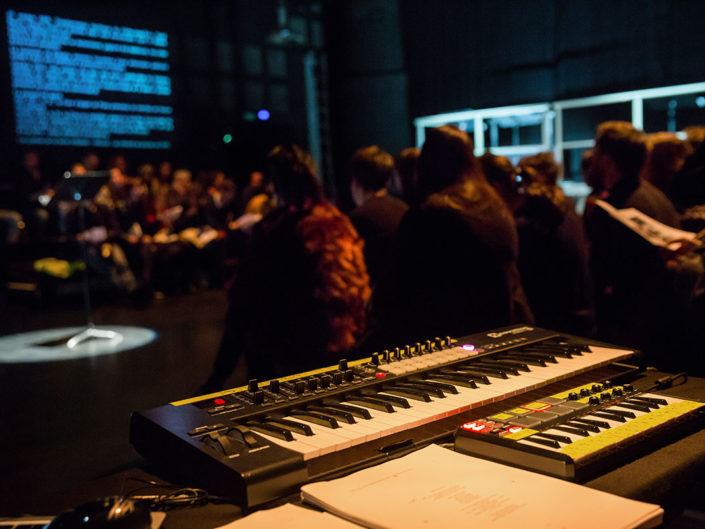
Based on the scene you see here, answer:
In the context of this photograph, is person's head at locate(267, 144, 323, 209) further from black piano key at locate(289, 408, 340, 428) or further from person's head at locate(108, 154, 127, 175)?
person's head at locate(108, 154, 127, 175)

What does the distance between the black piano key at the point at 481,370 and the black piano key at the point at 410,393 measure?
186 mm

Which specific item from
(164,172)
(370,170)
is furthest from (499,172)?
(164,172)

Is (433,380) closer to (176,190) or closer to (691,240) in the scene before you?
(691,240)

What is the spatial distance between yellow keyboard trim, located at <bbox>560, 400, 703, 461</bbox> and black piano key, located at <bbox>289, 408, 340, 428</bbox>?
375 mm

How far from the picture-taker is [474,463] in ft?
3.38

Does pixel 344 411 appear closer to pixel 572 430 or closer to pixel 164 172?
pixel 572 430

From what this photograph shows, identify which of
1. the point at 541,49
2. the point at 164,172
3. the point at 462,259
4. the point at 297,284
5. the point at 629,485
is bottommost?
the point at 629,485

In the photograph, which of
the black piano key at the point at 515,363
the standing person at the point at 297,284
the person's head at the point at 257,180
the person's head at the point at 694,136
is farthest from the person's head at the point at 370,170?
the person's head at the point at 257,180

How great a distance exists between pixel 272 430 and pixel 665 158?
3339mm

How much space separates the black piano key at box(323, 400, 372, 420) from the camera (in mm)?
1156

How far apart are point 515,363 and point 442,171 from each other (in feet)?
3.05

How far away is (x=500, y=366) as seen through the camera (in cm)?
145

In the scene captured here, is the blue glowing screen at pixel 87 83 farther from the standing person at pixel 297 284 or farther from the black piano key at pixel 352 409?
the black piano key at pixel 352 409

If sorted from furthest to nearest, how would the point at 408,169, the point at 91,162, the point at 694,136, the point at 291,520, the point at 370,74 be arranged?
the point at 370,74 → the point at 91,162 → the point at 408,169 → the point at 694,136 → the point at 291,520
